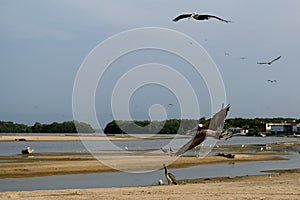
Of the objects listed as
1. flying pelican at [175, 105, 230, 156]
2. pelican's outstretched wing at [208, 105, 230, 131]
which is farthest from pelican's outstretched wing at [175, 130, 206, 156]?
pelican's outstretched wing at [208, 105, 230, 131]

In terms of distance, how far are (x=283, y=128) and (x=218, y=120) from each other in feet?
631

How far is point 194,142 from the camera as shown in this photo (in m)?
9.94

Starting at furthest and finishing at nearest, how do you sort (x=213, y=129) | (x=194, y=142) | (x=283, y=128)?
(x=283, y=128)
(x=213, y=129)
(x=194, y=142)

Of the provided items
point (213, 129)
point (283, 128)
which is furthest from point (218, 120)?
point (283, 128)

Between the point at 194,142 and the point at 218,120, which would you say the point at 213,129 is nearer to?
the point at 218,120

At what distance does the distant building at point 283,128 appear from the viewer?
194m

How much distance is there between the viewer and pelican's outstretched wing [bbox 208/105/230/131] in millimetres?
10492

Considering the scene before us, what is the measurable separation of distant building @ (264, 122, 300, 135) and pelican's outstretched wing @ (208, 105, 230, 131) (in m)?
186

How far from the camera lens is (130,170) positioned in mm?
40625

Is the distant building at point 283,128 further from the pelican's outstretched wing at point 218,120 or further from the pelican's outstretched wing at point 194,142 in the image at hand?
the pelican's outstretched wing at point 194,142

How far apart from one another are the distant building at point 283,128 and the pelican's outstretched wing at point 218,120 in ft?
611

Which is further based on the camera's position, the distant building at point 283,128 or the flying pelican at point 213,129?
the distant building at point 283,128

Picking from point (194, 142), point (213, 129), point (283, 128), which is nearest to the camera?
point (194, 142)

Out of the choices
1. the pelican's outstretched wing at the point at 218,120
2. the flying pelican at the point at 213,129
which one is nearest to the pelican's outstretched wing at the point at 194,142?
→ the flying pelican at the point at 213,129
